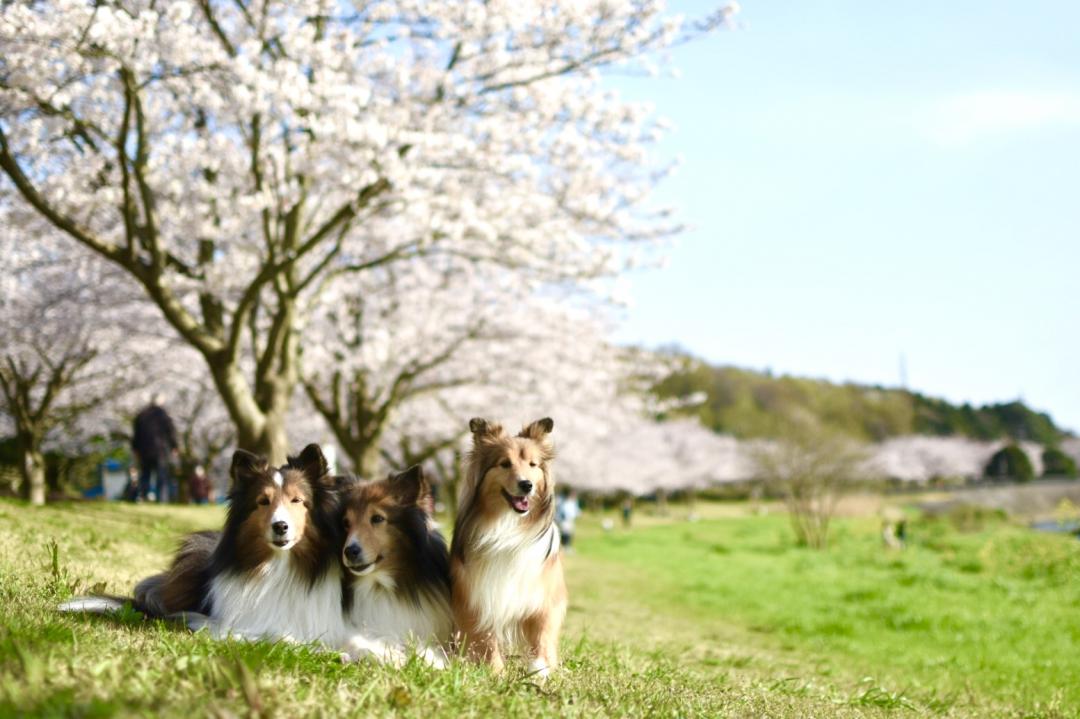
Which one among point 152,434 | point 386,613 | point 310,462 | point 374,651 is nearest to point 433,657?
point 374,651

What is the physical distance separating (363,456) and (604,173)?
678 cm

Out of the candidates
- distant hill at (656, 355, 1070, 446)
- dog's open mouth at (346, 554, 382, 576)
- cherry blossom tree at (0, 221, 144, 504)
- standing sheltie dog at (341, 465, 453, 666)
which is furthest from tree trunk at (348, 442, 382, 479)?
distant hill at (656, 355, 1070, 446)

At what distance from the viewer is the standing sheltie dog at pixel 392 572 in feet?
15.7

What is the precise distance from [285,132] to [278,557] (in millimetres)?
8686

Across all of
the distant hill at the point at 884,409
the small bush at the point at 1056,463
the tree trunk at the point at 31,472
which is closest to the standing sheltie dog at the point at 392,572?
the tree trunk at the point at 31,472

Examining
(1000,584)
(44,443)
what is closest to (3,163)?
(1000,584)

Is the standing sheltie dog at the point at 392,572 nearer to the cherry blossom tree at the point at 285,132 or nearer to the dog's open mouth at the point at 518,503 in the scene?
the dog's open mouth at the point at 518,503

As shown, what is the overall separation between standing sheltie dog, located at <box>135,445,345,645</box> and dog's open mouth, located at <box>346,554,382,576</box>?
146 mm

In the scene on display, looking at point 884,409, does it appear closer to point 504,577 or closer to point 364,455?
point 364,455

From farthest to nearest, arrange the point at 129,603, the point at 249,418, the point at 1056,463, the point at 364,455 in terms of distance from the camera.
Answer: the point at 1056,463 < the point at 364,455 < the point at 249,418 < the point at 129,603

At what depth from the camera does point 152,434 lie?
57.1 feet

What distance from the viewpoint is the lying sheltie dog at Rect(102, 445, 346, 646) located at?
4.70m

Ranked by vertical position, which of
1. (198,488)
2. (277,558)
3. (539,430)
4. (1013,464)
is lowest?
(1013,464)

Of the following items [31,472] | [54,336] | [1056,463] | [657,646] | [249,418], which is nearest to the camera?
[657,646]
